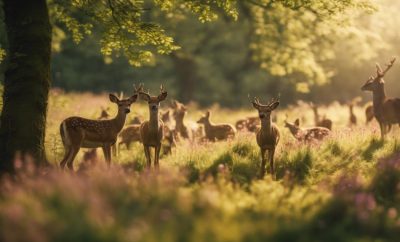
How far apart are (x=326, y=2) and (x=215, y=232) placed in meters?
8.18

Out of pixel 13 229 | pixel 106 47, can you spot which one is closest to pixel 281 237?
pixel 13 229

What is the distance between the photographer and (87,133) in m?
12.1

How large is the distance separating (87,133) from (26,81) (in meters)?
1.73

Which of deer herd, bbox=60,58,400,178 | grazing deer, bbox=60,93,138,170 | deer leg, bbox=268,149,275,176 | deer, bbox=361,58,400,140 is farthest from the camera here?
deer, bbox=361,58,400,140

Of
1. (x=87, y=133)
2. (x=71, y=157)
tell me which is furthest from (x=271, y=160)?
(x=71, y=157)

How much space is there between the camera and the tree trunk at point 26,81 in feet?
35.0

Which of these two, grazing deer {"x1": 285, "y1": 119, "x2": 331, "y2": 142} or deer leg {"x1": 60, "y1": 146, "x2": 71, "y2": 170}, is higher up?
grazing deer {"x1": 285, "y1": 119, "x2": 331, "y2": 142}

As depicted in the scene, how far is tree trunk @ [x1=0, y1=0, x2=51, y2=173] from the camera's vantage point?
10664 millimetres

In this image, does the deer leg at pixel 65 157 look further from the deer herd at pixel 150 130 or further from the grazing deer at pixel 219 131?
the grazing deer at pixel 219 131

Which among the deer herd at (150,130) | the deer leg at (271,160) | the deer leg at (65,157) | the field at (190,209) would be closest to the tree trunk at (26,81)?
the field at (190,209)

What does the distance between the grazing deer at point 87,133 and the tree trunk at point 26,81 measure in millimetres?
964

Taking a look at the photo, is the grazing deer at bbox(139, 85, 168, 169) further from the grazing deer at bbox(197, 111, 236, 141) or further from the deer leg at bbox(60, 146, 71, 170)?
the grazing deer at bbox(197, 111, 236, 141)

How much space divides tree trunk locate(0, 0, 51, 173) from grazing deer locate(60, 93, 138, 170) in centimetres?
96

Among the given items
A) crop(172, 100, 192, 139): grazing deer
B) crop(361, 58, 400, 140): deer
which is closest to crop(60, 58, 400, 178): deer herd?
crop(361, 58, 400, 140): deer
